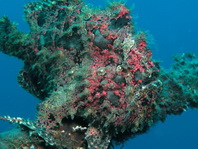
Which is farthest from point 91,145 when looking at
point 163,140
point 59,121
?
point 163,140

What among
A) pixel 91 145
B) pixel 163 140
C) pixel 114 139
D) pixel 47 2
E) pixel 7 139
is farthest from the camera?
pixel 163 140

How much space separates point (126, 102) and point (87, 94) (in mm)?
700

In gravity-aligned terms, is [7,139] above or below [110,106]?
below

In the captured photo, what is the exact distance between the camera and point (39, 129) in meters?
4.05

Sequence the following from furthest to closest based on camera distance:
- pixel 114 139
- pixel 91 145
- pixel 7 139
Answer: pixel 114 139 → pixel 91 145 → pixel 7 139

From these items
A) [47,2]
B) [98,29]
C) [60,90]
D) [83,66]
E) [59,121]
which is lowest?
[59,121]

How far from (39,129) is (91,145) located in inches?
40.7

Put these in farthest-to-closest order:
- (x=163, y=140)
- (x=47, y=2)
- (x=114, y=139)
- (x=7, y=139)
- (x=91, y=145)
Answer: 1. (x=163, y=140)
2. (x=47, y=2)
3. (x=114, y=139)
4. (x=91, y=145)
5. (x=7, y=139)

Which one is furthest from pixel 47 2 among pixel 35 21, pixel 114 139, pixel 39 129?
pixel 114 139

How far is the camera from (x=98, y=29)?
186 inches

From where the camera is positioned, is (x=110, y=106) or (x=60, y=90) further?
(x=60, y=90)

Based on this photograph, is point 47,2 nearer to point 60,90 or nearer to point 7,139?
point 60,90

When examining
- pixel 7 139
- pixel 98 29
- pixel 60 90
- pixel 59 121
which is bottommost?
pixel 7 139

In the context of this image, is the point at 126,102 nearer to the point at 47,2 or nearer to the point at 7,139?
the point at 7,139
